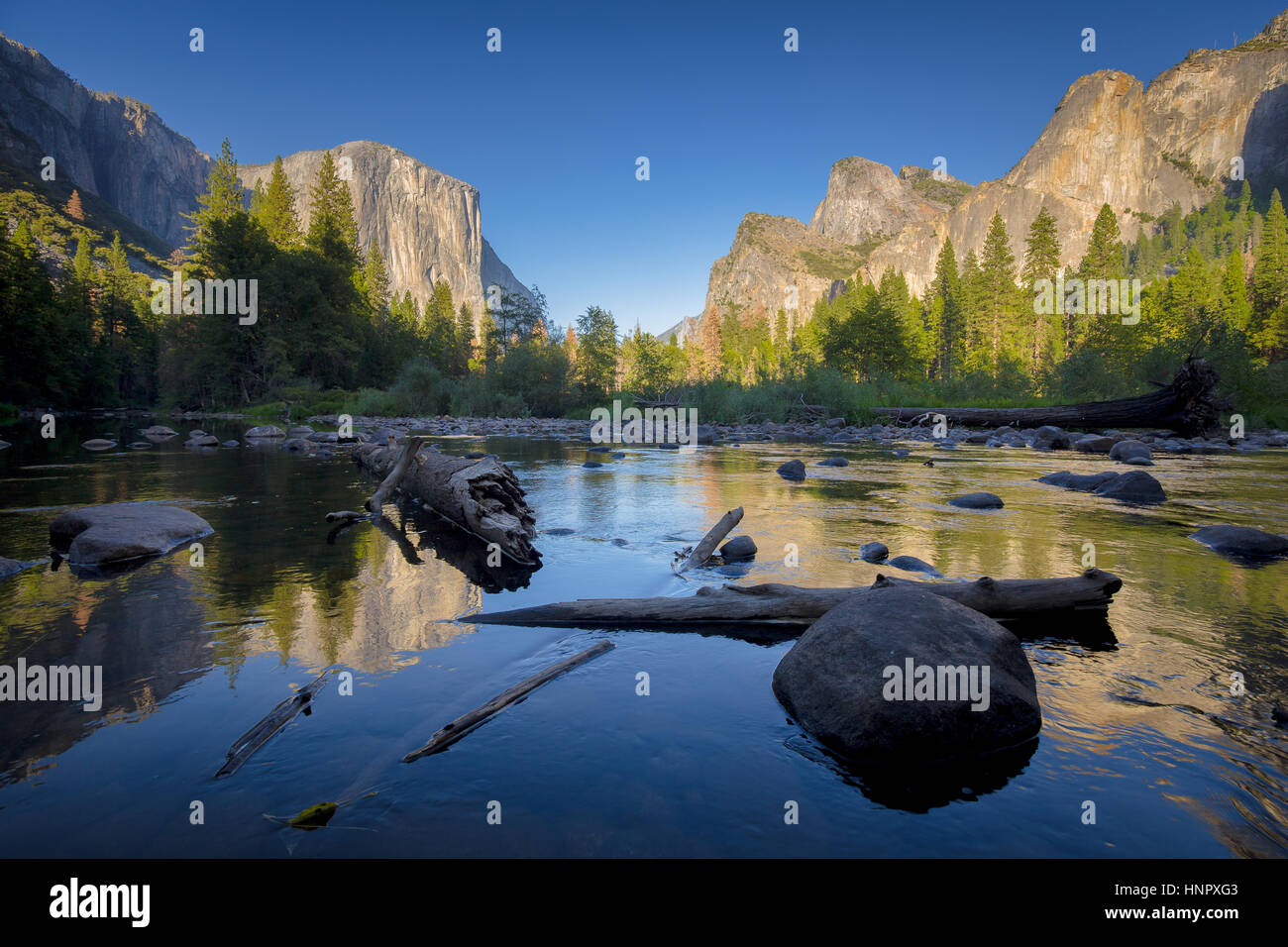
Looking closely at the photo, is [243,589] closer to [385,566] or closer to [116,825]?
[385,566]

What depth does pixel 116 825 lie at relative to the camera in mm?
2367

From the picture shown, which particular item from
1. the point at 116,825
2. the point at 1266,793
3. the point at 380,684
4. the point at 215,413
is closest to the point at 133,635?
the point at 380,684

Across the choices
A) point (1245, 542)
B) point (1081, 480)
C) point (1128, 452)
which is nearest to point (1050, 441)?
point (1128, 452)

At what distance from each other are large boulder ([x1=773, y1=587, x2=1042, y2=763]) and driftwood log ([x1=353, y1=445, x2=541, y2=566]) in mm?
4103

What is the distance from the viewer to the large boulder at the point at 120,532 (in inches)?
257

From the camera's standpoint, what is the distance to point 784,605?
475 cm

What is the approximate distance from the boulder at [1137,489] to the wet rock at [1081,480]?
0.51 m

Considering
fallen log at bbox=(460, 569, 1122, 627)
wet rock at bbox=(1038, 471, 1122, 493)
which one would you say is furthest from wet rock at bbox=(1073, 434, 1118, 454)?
fallen log at bbox=(460, 569, 1122, 627)

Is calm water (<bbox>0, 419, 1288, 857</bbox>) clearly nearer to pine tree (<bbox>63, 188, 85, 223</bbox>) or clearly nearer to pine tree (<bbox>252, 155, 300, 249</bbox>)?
pine tree (<bbox>252, 155, 300, 249</bbox>)

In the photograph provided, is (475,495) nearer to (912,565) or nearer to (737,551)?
(737,551)

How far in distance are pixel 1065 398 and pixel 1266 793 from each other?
40.0 metres

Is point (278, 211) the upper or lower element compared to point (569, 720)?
upper

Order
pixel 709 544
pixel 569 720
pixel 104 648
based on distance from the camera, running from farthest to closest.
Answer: pixel 709 544
pixel 104 648
pixel 569 720

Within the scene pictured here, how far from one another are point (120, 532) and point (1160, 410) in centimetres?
2931
